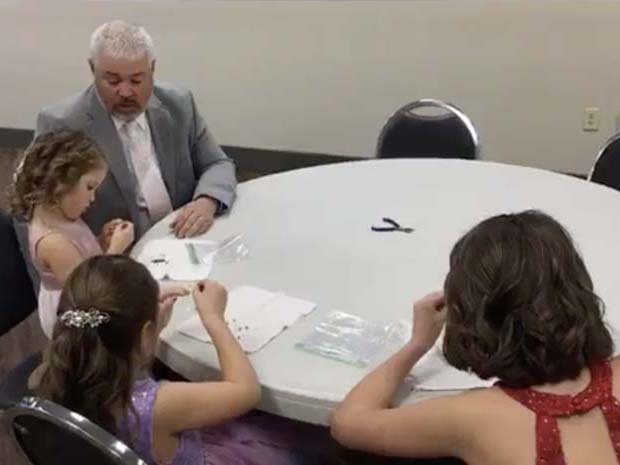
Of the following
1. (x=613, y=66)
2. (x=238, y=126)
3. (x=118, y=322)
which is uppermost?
(x=118, y=322)

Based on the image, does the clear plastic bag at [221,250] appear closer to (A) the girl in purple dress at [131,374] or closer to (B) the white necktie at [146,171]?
(B) the white necktie at [146,171]

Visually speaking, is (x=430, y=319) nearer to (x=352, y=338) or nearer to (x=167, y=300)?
(x=352, y=338)

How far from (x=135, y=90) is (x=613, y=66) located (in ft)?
8.24

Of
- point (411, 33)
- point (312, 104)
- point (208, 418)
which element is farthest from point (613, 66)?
point (208, 418)

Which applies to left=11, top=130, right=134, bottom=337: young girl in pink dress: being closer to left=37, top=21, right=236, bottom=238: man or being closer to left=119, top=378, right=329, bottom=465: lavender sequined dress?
left=37, top=21, right=236, bottom=238: man

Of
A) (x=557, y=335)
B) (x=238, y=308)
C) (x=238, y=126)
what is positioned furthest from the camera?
(x=238, y=126)

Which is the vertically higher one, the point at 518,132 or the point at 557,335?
the point at 557,335

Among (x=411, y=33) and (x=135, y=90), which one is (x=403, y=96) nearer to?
(x=411, y=33)

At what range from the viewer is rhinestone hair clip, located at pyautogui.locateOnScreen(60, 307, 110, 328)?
1.83 metres

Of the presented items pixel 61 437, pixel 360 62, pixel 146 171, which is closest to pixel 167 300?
pixel 61 437

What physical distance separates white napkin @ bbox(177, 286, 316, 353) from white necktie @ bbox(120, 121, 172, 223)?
0.68 meters

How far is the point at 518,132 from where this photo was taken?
191 inches

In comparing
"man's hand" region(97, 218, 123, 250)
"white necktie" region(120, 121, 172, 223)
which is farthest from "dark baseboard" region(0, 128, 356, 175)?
"man's hand" region(97, 218, 123, 250)

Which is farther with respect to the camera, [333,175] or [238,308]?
[333,175]
